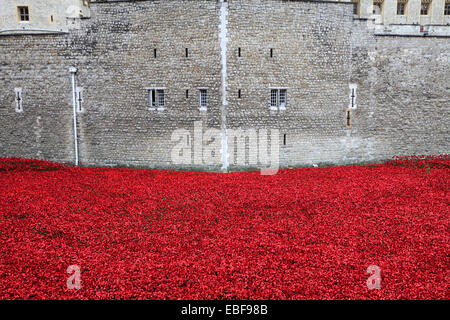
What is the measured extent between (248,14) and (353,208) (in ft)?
30.9

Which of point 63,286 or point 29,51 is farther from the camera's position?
point 29,51

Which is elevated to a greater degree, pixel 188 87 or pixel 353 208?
pixel 188 87

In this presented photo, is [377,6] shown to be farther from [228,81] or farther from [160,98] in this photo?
[160,98]

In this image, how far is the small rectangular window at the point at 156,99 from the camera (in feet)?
44.9

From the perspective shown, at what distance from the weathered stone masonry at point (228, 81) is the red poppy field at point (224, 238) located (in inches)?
133

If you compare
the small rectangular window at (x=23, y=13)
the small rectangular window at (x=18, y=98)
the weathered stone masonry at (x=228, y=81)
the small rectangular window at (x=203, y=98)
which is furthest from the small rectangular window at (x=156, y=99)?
the small rectangular window at (x=23, y=13)

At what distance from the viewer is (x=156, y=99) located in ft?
45.0

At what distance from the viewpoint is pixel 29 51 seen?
1399 cm

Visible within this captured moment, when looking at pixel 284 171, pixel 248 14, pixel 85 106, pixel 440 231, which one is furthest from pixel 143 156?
pixel 440 231

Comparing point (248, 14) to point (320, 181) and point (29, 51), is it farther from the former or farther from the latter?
point (29, 51)

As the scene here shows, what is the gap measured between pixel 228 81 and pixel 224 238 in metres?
8.61

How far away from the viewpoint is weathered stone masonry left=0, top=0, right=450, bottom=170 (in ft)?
42.8

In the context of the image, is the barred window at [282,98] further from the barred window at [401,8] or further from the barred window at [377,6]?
the barred window at [401,8]

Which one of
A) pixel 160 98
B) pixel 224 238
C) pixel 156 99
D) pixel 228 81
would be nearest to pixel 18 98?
pixel 156 99
